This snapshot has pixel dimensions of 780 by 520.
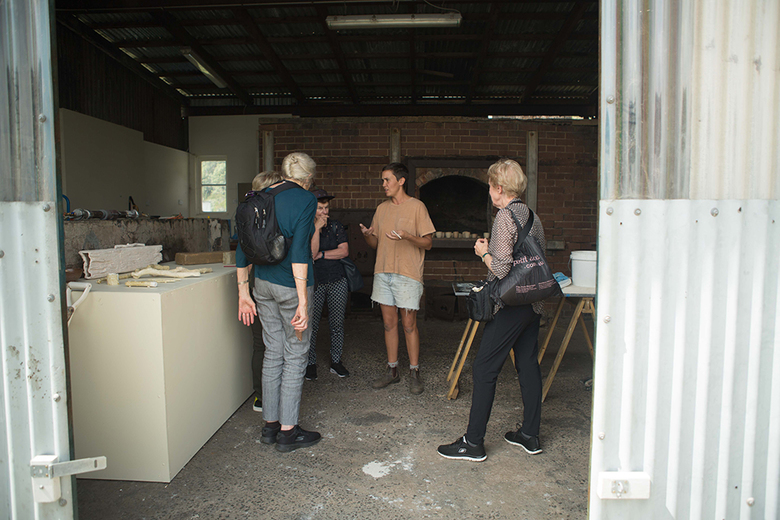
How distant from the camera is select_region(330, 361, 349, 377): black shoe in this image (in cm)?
391

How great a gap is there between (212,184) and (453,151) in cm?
573

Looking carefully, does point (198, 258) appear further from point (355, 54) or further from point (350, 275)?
point (355, 54)

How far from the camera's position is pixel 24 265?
5.15 feet

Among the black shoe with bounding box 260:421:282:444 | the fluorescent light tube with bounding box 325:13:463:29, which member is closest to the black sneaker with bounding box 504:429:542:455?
the black shoe with bounding box 260:421:282:444

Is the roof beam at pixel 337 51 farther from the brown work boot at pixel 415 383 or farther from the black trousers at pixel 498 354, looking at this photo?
the black trousers at pixel 498 354

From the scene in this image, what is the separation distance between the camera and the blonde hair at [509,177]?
7.89 feet

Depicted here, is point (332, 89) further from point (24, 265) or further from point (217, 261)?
point (24, 265)

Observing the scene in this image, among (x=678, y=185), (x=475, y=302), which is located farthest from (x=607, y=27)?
(x=475, y=302)

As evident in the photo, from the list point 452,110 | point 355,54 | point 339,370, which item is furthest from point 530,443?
point 452,110

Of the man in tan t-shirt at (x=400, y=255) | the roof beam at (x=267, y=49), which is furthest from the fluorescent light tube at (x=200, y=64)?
the man in tan t-shirt at (x=400, y=255)

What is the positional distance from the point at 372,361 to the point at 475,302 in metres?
2.12

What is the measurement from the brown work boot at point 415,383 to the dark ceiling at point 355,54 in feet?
13.3

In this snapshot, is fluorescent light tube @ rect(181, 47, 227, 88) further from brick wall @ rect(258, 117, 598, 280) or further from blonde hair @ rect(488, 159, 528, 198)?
blonde hair @ rect(488, 159, 528, 198)

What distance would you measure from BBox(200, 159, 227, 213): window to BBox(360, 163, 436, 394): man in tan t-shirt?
7.12 metres
